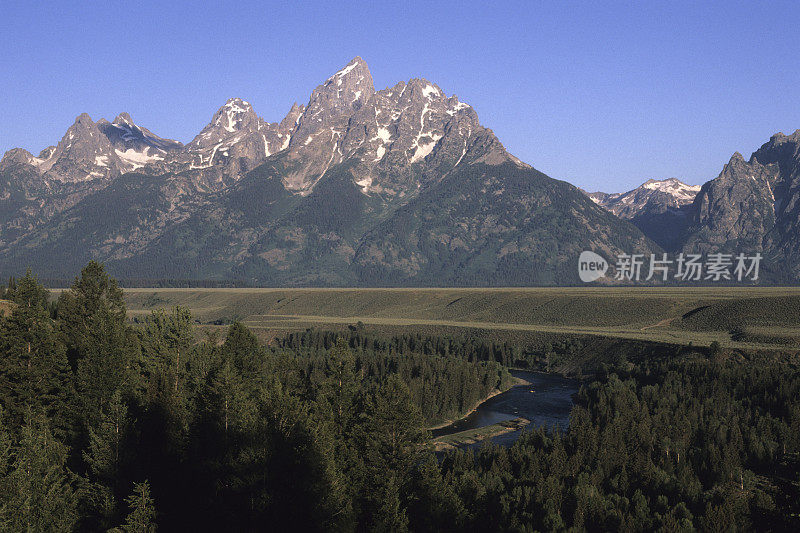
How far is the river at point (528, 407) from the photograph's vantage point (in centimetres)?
12888

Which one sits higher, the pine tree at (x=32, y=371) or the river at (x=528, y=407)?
the pine tree at (x=32, y=371)

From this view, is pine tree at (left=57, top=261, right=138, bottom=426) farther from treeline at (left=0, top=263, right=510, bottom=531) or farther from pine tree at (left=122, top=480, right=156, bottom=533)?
pine tree at (left=122, top=480, right=156, bottom=533)

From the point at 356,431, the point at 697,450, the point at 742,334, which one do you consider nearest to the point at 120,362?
the point at 356,431

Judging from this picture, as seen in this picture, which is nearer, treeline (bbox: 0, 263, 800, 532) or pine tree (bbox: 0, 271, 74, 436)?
treeline (bbox: 0, 263, 800, 532)

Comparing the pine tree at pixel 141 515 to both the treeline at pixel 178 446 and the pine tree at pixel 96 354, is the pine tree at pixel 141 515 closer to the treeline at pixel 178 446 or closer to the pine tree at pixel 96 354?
the treeline at pixel 178 446

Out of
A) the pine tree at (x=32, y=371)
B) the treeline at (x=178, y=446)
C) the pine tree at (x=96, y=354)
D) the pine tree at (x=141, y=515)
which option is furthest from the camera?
the pine tree at (x=96, y=354)

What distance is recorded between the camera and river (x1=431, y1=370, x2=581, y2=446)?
129 metres

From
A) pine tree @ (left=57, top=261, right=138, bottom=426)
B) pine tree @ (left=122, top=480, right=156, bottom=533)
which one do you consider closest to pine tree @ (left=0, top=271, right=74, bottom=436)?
pine tree @ (left=57, top=261, right=138, bottom=426)

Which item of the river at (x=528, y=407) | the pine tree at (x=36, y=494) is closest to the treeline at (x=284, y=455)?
the pine tree at (x=36, y=494)

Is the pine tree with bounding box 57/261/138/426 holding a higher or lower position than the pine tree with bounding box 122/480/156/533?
higher

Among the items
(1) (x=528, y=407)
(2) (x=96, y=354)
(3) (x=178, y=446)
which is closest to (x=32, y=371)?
(2) (x=96, y=354)

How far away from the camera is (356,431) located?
61.3m

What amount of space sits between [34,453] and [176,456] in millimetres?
14941

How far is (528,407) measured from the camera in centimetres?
14438
